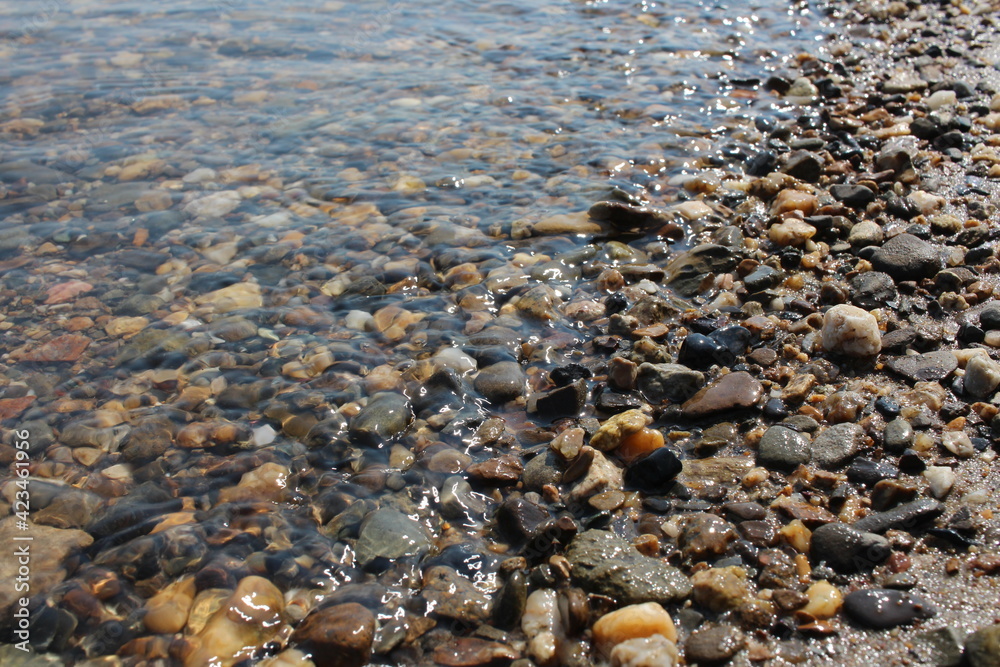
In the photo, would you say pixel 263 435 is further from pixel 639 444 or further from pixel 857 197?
pixel 857 197

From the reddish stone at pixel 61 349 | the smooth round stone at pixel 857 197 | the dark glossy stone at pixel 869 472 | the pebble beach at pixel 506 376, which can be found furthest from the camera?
the smooth round stone at pixel 857 197

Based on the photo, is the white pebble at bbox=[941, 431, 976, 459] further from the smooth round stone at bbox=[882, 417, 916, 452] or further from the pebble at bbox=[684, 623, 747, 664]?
the pebble at bbox=[684, 623, 747, 664]

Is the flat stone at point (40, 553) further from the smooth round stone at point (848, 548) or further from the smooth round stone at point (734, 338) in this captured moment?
the smooth round stone at point (734, 338)

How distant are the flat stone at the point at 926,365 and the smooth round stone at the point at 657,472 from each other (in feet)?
4.25

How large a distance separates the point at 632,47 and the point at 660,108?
2191 millimetres

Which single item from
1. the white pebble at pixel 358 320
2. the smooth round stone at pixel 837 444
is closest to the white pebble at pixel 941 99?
the smooth round stone at pixel 837 444

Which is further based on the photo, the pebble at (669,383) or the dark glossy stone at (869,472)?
the pebble at (669,383)

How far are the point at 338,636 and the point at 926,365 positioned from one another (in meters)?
2.88

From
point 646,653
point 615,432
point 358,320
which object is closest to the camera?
point 646,653

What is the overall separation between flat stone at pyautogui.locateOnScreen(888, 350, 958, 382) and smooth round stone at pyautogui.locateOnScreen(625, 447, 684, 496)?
4.25 feet

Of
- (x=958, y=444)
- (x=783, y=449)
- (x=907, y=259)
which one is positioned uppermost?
(x=907, y=259)

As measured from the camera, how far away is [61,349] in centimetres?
387

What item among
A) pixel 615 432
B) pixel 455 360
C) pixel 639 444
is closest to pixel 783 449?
pixel 639 444

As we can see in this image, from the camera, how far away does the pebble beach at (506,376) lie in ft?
7.77
